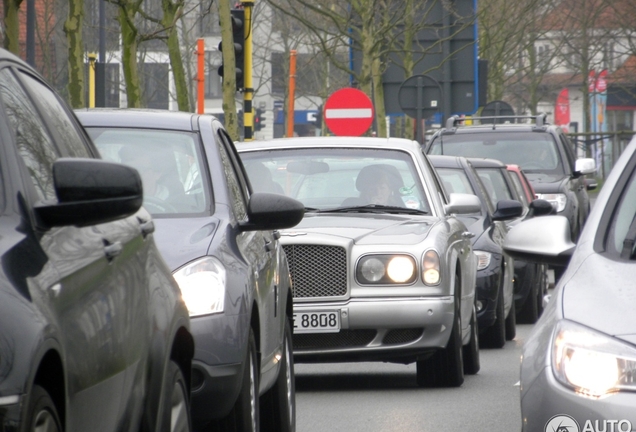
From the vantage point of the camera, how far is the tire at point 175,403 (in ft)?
14.2

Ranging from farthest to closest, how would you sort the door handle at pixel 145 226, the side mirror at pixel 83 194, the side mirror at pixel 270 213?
the side mirror at pixel 270 213, the door handle at pixel 145 226, the side mirror at pixel 83 194

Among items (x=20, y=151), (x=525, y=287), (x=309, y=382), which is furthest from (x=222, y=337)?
(x=525, y=287)

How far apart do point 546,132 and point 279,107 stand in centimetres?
7930

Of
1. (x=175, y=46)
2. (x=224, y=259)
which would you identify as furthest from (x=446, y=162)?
(x=175, y=46)

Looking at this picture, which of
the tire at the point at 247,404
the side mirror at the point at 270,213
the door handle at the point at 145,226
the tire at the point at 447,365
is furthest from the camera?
the tire at the point at 447,365

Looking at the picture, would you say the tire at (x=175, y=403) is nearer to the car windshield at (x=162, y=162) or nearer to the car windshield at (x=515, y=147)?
the car windshield at (x=162, y=162)

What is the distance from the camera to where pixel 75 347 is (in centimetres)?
334

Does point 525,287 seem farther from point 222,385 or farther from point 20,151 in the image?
point 20,151

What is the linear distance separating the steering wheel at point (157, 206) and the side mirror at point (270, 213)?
37 cm

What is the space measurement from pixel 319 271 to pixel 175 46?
666 inches

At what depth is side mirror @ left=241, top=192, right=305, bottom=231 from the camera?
21.6 feet

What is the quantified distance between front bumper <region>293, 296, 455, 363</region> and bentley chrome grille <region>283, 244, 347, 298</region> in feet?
0.26

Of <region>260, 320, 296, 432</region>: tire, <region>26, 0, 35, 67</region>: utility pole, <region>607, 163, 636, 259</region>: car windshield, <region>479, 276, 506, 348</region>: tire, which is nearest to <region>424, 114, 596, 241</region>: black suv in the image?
<region>479, 276, 506, 348</region>: tire

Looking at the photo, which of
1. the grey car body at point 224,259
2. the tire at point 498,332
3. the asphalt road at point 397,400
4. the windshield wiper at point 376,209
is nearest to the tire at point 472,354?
the asphalt road at point 397,400
